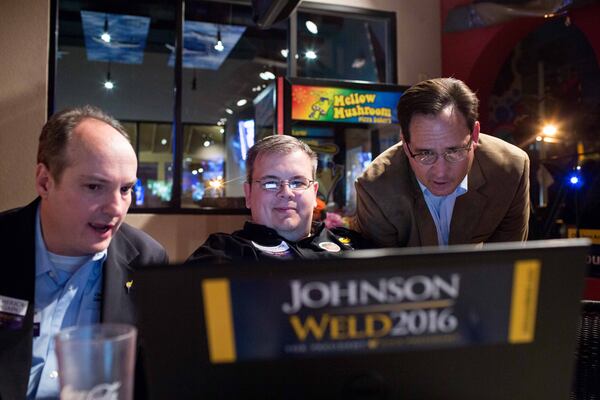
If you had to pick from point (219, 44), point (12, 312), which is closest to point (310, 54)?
point (219, 44)

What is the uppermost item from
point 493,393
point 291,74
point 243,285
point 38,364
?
point 291,74

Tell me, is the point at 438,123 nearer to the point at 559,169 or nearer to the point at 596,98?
the point at 559,169

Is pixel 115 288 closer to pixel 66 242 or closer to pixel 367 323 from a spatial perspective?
pixel 66 242

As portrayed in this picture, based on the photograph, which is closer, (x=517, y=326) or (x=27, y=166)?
(x=517, y=326)

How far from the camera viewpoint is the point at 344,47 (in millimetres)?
6633

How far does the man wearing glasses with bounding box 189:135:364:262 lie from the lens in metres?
1.72

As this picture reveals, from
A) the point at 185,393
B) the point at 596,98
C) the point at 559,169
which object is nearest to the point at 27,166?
the point at 185,393

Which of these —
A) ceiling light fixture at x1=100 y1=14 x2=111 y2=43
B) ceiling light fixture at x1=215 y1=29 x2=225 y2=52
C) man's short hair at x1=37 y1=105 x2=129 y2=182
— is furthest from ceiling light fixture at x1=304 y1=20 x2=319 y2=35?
man's short hair at x1=37 y1=105 x2=129 y2=182

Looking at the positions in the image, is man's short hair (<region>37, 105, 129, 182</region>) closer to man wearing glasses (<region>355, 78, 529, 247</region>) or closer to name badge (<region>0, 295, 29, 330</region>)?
name badge (<region>0, 295, 29, 330</region>)

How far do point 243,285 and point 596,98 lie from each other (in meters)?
6.62

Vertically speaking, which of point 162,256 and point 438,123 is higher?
Result: point 438,123

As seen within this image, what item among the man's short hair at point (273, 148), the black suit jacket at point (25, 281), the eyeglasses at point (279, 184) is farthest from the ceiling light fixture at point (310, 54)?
the black suit jacket at point (25, 281)

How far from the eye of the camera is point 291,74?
16.4 feet

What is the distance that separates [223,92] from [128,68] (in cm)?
160
